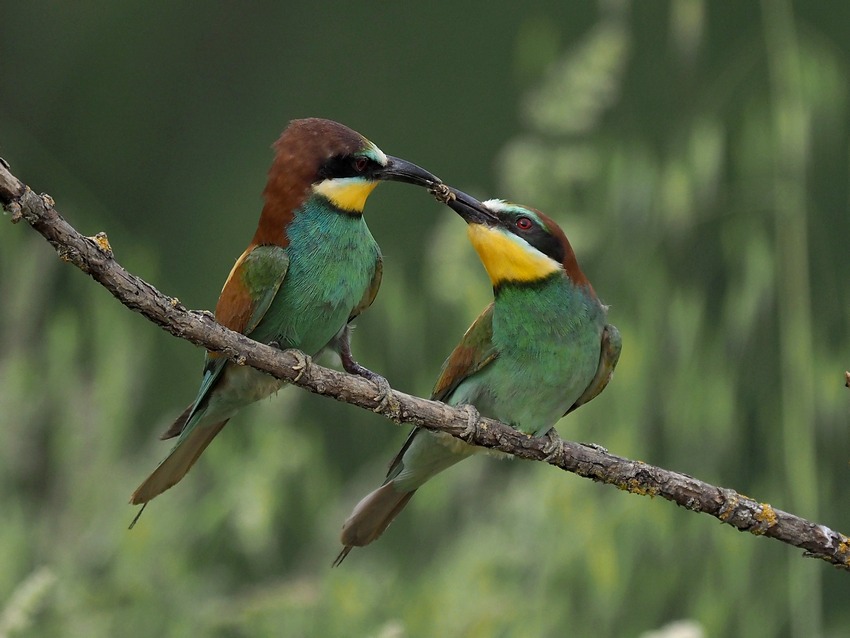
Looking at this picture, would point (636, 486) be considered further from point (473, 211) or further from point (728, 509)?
point (473, 211)

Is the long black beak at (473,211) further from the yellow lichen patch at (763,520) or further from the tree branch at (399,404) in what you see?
the yellow lichen patch at (763,520)

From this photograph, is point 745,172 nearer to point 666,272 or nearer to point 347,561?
point 666,272

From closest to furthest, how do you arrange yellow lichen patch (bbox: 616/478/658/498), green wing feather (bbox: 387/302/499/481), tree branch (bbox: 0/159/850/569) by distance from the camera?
1. tree branch (bbox: 0/159/850/569)
2. yellow lichen patch (bbox: 616/478/658/498)
3. green wing feather (bbox: 387/302/499/481)

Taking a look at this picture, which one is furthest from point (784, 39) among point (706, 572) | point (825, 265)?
point (706, 572)

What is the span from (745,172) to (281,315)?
6.09 ft

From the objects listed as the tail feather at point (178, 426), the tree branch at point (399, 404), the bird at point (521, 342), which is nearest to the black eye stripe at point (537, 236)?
the bird at point (521, 342)

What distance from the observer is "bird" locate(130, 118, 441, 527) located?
138 centimetres

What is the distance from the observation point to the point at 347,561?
3.14 metres

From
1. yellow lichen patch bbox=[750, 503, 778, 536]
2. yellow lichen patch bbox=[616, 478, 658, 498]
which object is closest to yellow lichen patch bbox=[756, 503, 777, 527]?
yellow lichen patch bbox=[750, 503, 778, 536]

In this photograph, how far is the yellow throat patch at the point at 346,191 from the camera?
1.40m

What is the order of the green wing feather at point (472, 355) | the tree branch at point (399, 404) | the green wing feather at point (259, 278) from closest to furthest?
the tree branch at point (399, 404)
the green wing feather at point (259, 278)
the green wing feather at point (472, 355)

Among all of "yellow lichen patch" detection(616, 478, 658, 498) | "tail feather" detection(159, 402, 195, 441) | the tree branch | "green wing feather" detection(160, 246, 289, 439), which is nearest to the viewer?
the tree branch

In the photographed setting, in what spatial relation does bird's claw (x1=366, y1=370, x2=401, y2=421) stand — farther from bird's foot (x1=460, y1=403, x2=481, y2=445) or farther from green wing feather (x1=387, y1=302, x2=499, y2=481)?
green wing feather (x1=387, y1=302, x2=499, y2=481)

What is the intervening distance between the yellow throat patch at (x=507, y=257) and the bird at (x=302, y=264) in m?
0.14
